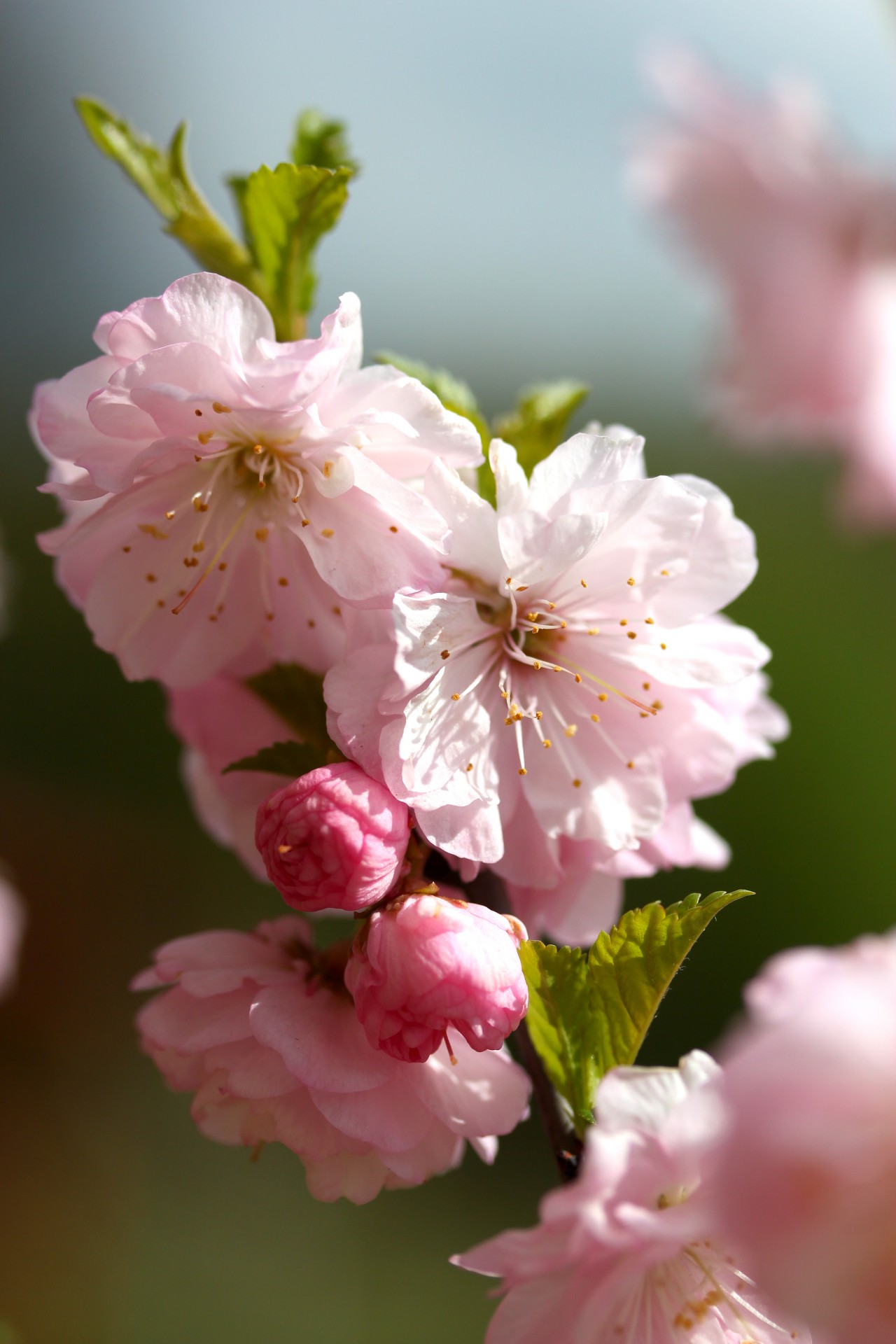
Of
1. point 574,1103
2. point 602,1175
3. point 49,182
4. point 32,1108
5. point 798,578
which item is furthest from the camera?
point 49,182

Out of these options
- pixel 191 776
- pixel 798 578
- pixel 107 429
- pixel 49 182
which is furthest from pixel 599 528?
pixel 49 182

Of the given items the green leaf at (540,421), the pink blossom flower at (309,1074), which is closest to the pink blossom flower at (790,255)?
the green leaf at (540,421)

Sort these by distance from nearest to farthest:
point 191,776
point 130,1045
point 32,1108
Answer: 1. point 191,776
2. point 32,1108
3. point 130,1045

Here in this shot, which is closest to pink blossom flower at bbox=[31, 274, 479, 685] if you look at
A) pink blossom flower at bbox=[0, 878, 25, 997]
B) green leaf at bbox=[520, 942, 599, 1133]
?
green leaf at bbox=[520, 942, 599, 1133]

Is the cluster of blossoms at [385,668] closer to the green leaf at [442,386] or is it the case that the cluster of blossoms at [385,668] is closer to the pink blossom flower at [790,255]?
the green leaf at [442,386]

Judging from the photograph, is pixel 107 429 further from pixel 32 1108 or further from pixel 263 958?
pixel 32 1108

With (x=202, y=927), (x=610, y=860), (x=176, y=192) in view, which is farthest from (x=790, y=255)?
(x=202, y=927)

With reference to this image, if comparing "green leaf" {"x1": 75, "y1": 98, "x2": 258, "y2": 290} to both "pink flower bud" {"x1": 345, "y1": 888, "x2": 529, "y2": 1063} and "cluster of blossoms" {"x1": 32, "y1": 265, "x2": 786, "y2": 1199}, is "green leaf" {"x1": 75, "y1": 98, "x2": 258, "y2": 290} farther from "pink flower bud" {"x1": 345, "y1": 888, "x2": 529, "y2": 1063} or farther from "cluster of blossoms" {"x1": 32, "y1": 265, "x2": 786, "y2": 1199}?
"pink flower bud" {"x1": 345, "y1": 888, "x2": 529, "y2": 1063}

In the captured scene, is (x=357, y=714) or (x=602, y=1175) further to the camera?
(x=357, y=714)
